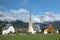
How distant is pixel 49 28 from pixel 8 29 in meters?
23.1

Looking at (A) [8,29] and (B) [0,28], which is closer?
(B) [0,28]

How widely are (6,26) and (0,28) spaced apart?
10.5 meters

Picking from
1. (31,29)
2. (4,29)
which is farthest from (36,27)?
(4,29)

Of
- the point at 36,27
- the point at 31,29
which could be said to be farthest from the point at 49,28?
the point at 36,27

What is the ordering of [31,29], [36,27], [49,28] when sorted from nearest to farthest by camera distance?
[49,28] < [31,29] < [36,27]

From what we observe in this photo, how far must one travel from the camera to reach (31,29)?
102 meters

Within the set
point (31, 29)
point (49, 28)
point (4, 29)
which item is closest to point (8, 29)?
point (4, 29)

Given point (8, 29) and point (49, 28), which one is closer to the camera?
point (49, 28)

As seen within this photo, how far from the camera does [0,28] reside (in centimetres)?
9725

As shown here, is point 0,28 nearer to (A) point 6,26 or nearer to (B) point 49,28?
(A) point 6,26

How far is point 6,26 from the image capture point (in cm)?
10762

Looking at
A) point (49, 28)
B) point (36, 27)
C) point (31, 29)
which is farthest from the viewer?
point (36, 27)

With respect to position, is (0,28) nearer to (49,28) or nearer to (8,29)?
(8,29)

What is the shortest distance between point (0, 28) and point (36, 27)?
77.1 ft
